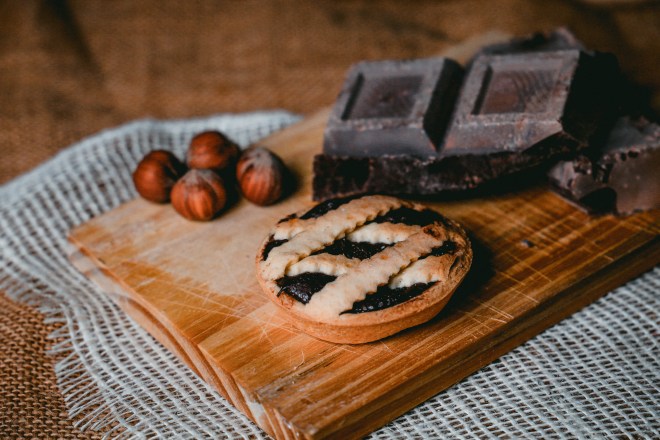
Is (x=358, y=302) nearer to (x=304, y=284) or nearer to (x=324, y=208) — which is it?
(x=304, y=284)

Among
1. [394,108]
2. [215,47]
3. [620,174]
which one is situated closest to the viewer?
[620,174]

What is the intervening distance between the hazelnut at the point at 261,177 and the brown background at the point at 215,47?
1360mm

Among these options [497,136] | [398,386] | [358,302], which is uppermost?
[497,136]

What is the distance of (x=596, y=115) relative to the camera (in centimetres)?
302

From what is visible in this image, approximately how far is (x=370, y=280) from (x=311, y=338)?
11.8 inches

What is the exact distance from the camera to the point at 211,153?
10.7ft

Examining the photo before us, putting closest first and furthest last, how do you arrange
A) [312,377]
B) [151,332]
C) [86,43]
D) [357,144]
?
[312,377], [151,332], [357,144], [86,43]

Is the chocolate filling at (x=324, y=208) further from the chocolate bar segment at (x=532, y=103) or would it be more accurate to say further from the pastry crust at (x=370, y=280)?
the chocolate bar segment at (x=532, y=103)

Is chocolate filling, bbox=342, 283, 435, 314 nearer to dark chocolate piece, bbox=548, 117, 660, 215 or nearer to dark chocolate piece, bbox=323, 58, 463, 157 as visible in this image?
dark chocolate piece, bbox=323, 58, 463, 157

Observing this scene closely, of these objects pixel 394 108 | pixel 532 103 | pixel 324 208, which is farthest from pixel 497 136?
pixel 324 208

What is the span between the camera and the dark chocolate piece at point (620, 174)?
9.56 feet

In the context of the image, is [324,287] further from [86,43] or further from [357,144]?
[86,43]

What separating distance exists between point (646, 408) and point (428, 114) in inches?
52.5

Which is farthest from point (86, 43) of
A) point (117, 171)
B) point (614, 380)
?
point (614, 380)
